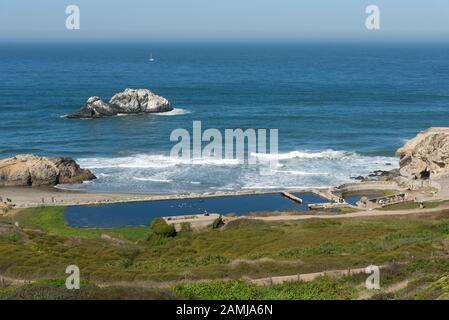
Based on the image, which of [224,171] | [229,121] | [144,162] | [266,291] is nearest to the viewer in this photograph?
[266,291]

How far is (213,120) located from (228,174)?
3340 cm

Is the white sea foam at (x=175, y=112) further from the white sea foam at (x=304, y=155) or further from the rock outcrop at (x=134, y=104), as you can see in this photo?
the white sea foam at (x=304, y=155)

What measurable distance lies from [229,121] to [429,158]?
40.8 meters

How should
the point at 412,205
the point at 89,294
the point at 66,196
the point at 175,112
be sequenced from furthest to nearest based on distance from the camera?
the point at 175,112, the point at 66,196, the point at 412,205, the point at 89,294

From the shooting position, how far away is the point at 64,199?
2349 inches

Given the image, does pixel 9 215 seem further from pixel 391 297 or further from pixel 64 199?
pixel 391 297

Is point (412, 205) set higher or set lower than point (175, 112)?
lower

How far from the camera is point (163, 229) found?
145 feet

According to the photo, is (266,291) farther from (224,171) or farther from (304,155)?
(304,155)

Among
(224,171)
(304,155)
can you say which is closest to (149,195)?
(224,171)

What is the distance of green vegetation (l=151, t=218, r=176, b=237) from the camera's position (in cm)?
4416

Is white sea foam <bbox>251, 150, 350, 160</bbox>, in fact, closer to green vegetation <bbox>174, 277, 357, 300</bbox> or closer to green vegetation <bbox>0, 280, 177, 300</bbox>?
green vegetation <bbox>174, 277, 357, 300</bbox>
